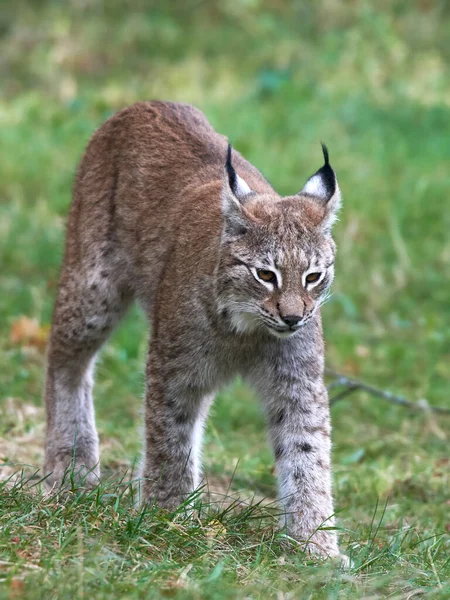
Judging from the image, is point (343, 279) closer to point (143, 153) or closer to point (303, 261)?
point (143, 153)

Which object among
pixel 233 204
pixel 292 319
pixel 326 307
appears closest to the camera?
pixel 292 319

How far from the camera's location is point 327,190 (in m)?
5.02

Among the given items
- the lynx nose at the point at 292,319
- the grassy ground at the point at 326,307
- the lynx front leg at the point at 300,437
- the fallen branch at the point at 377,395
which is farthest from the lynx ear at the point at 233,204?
the fallen branch at the point at 377,395

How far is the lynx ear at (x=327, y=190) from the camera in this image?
4.90 m

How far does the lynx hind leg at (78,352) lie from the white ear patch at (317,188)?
4.15 ft

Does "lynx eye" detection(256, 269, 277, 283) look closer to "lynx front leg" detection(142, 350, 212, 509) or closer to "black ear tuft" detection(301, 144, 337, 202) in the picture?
"black ear tuft" detection(301, 144, 337, 202)

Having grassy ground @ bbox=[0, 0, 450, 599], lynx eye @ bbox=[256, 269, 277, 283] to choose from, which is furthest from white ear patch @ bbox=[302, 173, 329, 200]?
grassy ground @ bbox=[0, 0, 450, 599]

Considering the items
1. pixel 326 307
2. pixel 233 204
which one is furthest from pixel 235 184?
pixel 326 307

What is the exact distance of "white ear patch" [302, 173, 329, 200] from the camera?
16.5ft

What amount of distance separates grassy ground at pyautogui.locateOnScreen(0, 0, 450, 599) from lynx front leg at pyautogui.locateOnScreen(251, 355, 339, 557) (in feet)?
0.46

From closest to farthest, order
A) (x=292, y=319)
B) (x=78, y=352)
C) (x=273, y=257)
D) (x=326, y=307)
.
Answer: (x=292, y=319), (x=273, y=257), (x=78, y=352), (x=326, y=307)

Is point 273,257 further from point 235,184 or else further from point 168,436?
point 168,436

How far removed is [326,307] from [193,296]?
427 centimetres

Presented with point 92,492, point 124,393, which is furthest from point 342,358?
point 92,492
